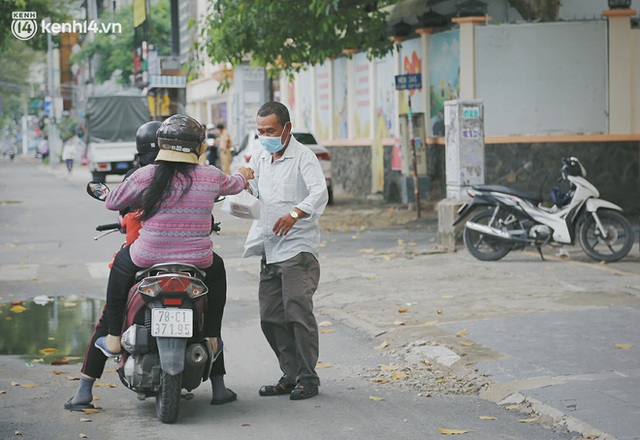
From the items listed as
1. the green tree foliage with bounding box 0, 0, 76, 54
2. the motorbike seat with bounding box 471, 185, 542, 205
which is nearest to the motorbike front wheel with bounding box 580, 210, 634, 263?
the motorbike seat with bounding box 471, 185, 542, 205

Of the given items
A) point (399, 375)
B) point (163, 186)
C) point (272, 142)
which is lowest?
point (399, 375)

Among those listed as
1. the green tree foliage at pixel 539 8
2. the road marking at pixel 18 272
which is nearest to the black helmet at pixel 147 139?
the road marking at pixel 18 272

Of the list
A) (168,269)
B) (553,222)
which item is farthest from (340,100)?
(168,269)

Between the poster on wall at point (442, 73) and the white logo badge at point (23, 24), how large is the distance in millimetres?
11542

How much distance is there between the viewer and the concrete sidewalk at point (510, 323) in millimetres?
6723

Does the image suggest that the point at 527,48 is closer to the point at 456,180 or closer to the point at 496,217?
the point at 456,180

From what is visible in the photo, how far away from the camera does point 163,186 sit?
6.41m

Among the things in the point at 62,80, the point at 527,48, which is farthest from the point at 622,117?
the point at 62,80

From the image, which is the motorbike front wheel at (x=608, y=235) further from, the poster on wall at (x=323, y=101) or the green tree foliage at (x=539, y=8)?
the poster on wall at (x=323, y=101)

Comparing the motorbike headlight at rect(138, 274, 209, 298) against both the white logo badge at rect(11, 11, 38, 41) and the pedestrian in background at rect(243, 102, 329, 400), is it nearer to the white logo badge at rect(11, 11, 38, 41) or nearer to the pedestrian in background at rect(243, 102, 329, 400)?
the pedestrian in background at rect(243, 102, 329, 400)

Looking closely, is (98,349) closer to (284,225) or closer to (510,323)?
(284,225)

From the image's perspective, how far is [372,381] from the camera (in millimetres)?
7602

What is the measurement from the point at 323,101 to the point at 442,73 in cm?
900

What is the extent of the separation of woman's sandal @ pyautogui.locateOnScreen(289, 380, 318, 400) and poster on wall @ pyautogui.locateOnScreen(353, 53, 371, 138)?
827 inches
